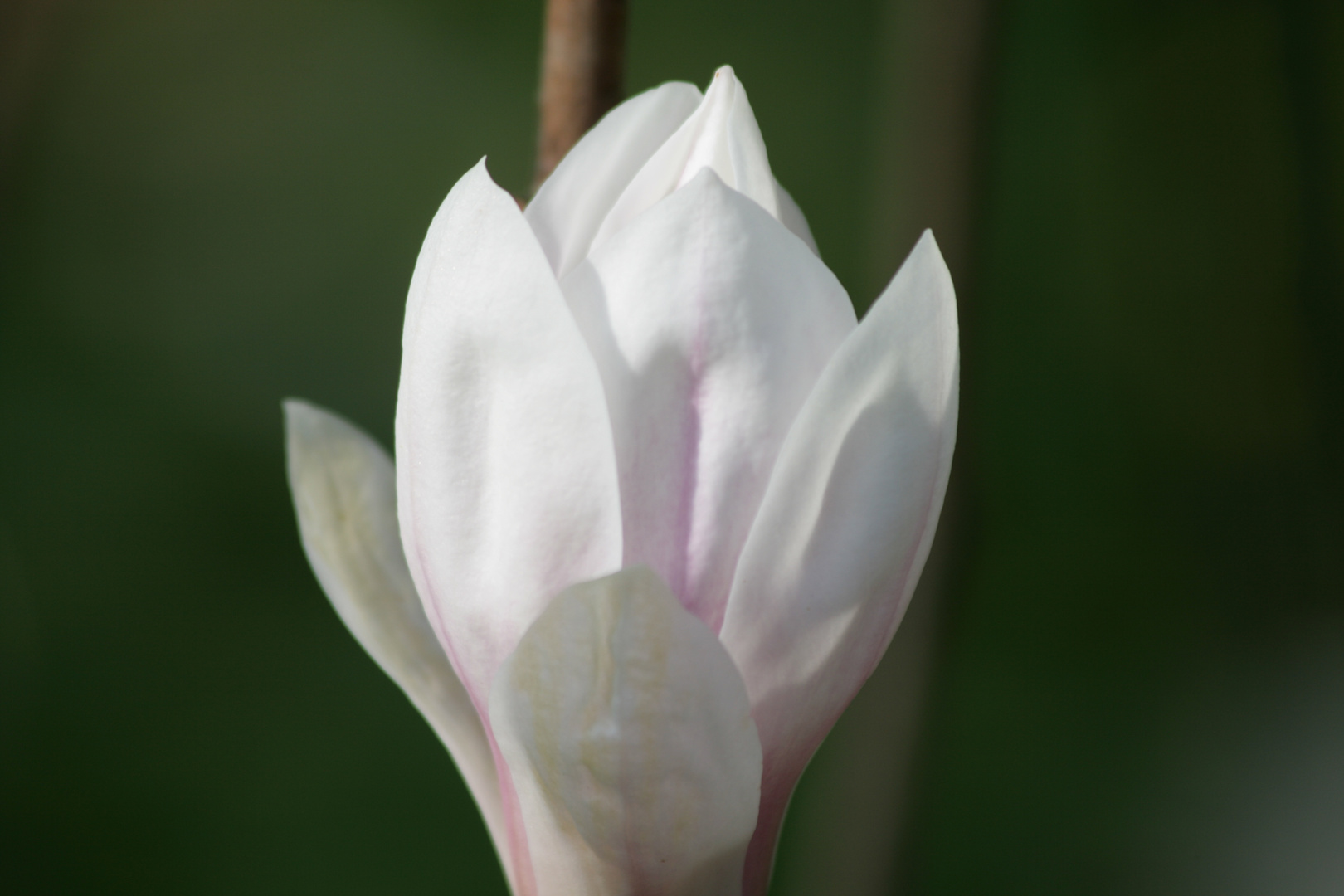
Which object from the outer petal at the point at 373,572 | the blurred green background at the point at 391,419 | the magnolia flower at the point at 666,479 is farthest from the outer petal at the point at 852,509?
the blurred green background at the point at 391,419

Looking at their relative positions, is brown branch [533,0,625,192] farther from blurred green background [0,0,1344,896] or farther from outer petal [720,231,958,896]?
blurred green background [0,0,1344,896]

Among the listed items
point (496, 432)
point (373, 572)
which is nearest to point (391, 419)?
point (373, 572)

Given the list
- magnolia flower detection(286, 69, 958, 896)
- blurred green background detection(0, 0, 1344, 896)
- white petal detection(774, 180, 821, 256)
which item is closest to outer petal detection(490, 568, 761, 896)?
magnolia flower detection(286, 69, 958, 896)

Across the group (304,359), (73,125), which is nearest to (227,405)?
(304,359)

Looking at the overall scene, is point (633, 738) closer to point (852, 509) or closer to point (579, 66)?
point (852, 509)

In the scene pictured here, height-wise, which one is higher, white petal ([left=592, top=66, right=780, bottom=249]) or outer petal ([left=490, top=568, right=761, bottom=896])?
white petal ([left=592, top=66, right=780, bottom=249])
